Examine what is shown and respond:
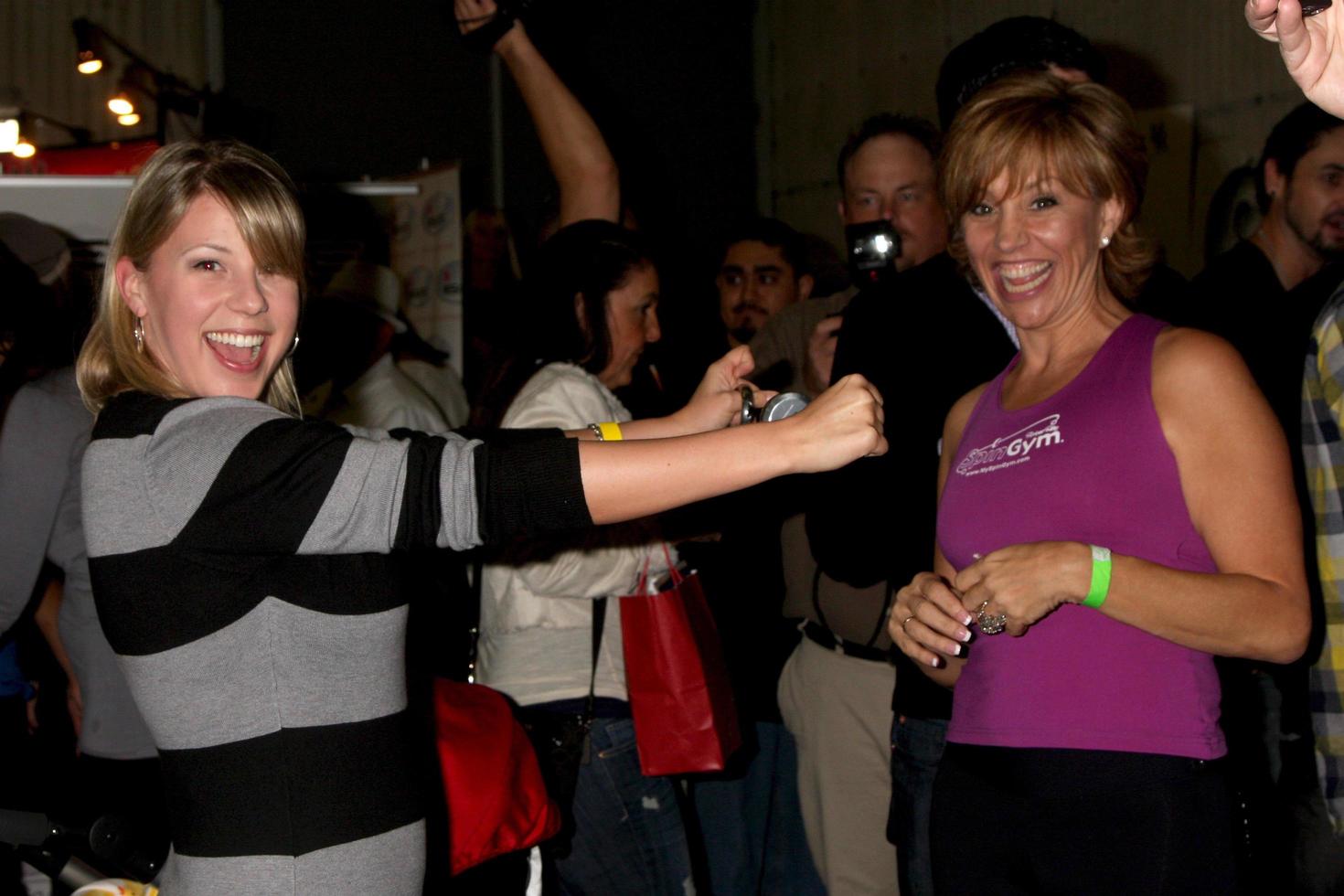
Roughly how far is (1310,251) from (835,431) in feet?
8.07

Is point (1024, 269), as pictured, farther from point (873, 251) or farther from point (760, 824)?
point (760, 824)

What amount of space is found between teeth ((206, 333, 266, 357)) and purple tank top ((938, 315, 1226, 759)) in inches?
42.3

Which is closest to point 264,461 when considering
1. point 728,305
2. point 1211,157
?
point 728,305

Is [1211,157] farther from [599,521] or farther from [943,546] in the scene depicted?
[599,521]

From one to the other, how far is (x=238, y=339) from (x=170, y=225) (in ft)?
0.56

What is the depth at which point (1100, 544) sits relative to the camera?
168 centimetres

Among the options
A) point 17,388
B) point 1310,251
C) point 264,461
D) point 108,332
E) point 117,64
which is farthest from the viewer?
point 117,64

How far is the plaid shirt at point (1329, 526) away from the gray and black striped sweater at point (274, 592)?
1.36 m

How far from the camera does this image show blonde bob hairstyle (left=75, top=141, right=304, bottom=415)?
1.62m

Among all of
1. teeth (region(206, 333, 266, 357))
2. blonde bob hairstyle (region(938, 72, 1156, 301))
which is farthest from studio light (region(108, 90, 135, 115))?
blonde bob hairstyle (region(938, 72, 1156, 301))

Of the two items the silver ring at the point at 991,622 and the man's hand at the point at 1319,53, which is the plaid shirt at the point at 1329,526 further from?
the man's hand at the point at 1319,53

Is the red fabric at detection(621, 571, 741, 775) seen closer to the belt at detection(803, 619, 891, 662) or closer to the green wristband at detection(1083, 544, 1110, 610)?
the belt at detection(803, 619, 891, 662)

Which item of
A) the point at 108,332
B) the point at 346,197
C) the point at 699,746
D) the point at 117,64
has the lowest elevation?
the point at 699,746

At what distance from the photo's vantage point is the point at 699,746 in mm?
2590
